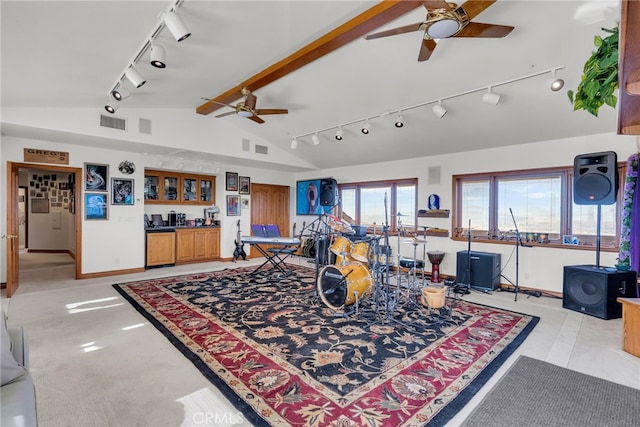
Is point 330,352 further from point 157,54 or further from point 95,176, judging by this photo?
point 95,176

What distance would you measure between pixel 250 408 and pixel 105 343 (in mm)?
1892

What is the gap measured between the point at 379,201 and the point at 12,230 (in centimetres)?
688

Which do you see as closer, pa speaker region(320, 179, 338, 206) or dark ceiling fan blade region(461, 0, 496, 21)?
dark ceiling fan blade region(461, 0, 496, 21)

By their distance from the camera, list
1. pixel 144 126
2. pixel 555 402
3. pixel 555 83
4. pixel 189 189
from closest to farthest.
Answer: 1. pixel 555 402
2. pixel 555 83
3. pixel 144 126
4. pixel 189 189

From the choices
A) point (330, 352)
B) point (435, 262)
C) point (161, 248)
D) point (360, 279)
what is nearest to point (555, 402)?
point (330, 352)

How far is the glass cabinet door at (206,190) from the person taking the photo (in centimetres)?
770

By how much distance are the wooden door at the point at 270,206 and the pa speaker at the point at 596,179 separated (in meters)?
6.80

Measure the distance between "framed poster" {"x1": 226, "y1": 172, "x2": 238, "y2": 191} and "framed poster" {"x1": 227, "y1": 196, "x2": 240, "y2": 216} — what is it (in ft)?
0.77

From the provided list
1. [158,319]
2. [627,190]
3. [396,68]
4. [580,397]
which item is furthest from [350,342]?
[627,190]

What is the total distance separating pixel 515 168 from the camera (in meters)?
5.21

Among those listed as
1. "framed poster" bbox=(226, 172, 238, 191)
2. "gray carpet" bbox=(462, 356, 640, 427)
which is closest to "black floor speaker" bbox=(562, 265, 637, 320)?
"gray carpet" bbox=(462, 356, 640, 427)

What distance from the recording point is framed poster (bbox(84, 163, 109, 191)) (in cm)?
562

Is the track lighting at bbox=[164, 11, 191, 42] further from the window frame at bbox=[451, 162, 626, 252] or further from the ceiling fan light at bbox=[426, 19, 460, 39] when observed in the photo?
the window frame at bbox=[451, 162, 626, 252]

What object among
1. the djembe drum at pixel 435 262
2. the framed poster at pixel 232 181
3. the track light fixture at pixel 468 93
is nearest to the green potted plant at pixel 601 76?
the track light fixture at pixel 468 93
